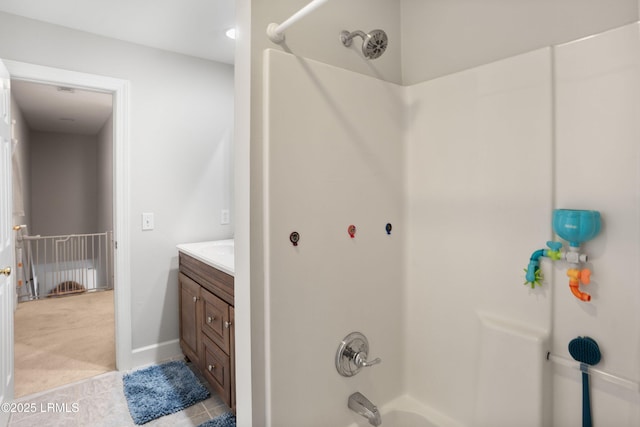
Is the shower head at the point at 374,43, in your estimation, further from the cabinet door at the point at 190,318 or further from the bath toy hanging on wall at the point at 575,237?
the cabinet door at the point at 190,318

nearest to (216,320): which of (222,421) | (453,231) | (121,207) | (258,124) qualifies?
(222,421)

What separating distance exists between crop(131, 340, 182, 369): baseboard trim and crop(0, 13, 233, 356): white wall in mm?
32

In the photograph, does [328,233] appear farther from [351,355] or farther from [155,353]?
[155,353]

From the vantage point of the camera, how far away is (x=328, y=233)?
1.35m

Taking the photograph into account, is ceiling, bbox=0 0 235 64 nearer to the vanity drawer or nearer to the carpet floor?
the vanity drawer

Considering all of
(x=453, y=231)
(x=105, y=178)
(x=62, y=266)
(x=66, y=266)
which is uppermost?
(x=105, y=178)

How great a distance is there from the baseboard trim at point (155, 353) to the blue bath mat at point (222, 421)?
91 centimetres

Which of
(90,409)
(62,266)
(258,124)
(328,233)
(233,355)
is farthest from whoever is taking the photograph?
(62,266)

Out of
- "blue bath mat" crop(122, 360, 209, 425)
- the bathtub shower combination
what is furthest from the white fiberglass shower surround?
the bathtub shower combination

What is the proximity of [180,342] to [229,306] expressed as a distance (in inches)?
46.7

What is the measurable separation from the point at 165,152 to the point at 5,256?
3.82 feet

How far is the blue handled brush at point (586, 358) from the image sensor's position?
42.0 inches

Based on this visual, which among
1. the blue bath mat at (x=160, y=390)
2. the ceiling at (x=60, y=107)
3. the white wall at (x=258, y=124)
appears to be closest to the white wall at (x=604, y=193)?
the white wall at (x=258, y=124)

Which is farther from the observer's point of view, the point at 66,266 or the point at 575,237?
the point at 66,266
